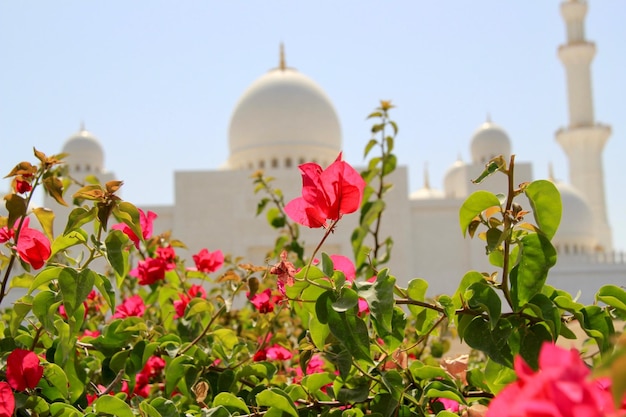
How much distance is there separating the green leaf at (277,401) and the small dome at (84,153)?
15.6 metres

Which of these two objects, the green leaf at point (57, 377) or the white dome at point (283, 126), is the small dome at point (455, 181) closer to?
the white dome at point (283, 126)

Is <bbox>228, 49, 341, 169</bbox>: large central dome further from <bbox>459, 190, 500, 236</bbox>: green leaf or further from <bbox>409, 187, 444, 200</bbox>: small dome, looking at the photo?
<bbox>459, 190, 500, 236</bbox>: green leaf

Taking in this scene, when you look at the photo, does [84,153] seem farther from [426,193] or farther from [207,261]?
[207,261]

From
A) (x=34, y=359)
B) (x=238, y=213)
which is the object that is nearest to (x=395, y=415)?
(x=34, y=359)

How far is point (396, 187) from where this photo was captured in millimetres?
13391

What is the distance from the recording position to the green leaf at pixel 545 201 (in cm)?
74

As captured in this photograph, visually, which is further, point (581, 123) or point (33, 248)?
point (581, 123)

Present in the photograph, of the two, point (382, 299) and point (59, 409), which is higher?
point (382, 299)

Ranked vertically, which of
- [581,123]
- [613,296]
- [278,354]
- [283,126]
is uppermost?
[581,123]

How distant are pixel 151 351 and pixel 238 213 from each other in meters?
12.2

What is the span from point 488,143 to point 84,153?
327 inches

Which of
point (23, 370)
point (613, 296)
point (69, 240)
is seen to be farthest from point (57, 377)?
point (613, 296)

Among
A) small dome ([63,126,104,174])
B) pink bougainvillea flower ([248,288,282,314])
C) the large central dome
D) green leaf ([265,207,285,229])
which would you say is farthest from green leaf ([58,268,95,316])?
small dome ([63,126,104,174])

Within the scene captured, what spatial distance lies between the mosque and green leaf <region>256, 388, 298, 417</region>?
34.8ft
